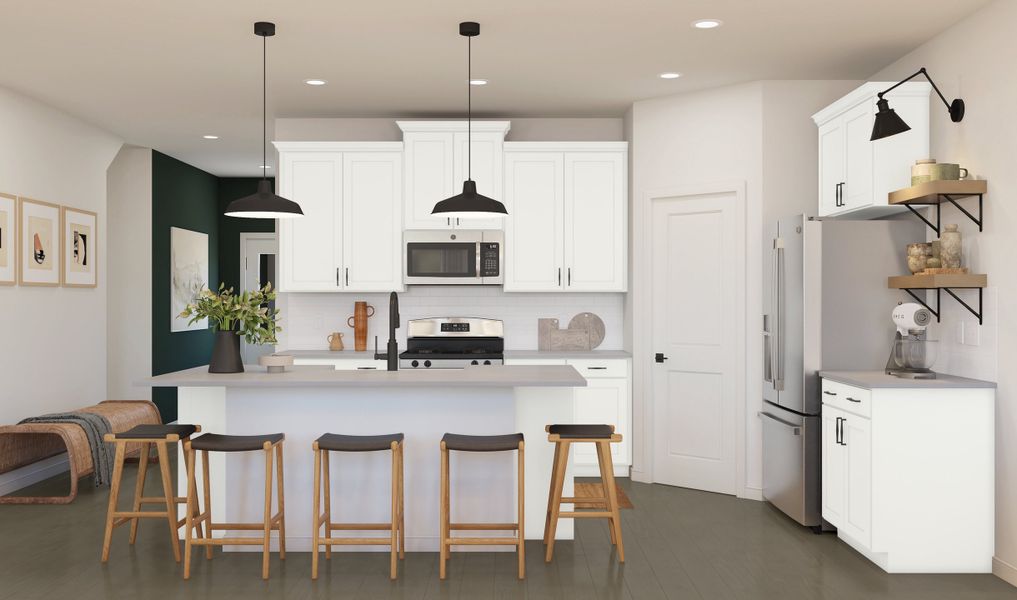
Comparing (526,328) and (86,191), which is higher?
(86,191)

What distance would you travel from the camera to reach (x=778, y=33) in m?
4.62

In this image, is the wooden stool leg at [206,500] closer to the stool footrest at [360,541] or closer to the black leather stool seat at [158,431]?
the black leather stool seat at [158,431]

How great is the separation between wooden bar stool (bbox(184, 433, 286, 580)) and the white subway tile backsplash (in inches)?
102

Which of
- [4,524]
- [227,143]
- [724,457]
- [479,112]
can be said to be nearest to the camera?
[4,524]

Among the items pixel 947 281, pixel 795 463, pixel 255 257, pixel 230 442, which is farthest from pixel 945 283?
pixel 255 257

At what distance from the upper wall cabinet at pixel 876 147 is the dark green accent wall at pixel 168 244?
20.8ft

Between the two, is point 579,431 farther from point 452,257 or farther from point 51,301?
point 51,301

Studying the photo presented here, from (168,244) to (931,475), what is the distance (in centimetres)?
719

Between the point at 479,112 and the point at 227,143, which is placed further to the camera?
the point at 227,143

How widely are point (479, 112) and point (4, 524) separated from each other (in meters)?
4.27

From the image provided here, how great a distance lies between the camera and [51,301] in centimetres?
637

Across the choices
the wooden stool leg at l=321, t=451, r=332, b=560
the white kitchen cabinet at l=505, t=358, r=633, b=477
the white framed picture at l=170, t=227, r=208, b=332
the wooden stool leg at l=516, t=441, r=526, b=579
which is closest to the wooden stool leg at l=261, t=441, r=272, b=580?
the wooden stool leg at l=321, t=451, r=332, b=560

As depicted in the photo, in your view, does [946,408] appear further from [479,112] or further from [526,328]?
[479,112]

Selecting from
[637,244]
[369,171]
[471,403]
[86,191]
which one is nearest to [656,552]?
[471,403]
